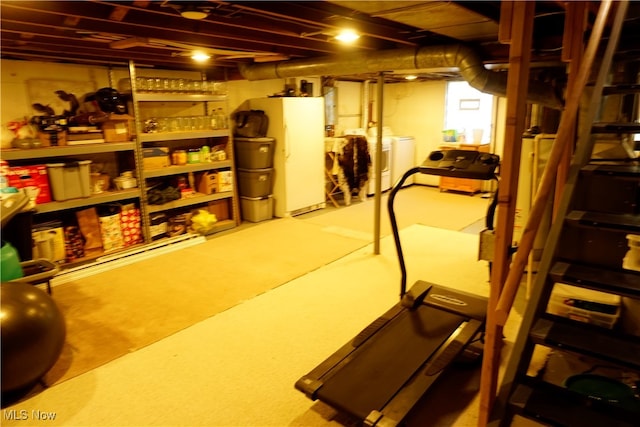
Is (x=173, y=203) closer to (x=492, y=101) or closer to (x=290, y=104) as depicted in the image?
(x=290, y=104)

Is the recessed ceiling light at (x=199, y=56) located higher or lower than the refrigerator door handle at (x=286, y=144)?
higher

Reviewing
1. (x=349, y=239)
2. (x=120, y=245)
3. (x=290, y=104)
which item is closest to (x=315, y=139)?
(x=290, y=104)

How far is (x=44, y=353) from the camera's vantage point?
2234 millimetres

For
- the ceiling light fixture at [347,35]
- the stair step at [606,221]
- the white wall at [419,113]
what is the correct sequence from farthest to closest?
the white wall at [419,113], the ceiling light fixture at [347,35], the stair step at [606,221]

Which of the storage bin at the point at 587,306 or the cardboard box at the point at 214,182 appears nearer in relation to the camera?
the storage bin at the point at 587,306

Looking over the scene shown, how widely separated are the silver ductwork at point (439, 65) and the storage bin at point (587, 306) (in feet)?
5.37

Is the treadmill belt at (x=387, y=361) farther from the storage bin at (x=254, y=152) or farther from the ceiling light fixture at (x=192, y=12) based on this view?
the storage bin at (x=254, y=152)

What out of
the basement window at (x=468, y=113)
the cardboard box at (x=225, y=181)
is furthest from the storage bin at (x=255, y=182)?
the basement window at (x=468, y=113)

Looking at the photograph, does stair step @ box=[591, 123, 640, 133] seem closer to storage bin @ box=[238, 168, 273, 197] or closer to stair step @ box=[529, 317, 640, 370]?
stair step @ box=[529, 317, 640, 370]

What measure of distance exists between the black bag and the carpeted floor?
1.47 m

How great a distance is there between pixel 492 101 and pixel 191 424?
23.5ft

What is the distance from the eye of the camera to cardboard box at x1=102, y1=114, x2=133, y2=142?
4.57 m

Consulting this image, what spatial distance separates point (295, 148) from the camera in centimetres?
599

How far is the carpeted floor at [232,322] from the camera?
2250mm
